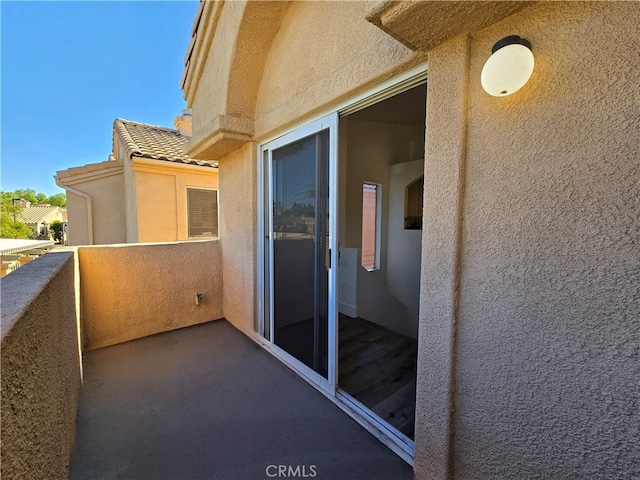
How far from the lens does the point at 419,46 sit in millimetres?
1974

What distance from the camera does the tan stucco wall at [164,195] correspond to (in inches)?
309

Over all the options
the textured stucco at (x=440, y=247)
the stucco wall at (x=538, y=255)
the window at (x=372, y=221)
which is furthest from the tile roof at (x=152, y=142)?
the stucco wall at (x=538, y=255)

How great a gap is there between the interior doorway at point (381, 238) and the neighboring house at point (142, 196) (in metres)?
4.98

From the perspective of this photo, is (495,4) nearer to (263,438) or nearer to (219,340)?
(263,438)

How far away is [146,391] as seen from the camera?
3.49 m

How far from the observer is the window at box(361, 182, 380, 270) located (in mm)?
8229

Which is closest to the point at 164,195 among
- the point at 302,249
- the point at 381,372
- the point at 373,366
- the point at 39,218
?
the point at 302,249

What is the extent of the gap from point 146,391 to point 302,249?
2.78 meters

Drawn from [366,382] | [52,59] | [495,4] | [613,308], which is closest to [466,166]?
[495,4]

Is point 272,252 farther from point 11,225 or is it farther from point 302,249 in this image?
point 11,225

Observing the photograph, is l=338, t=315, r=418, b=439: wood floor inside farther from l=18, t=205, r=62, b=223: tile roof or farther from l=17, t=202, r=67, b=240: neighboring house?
l=18, t=205, r=62, b=223: tile roof

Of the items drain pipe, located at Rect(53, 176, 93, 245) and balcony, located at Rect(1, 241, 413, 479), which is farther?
drain pipe, located at Rect(53, 176, 93, 245)

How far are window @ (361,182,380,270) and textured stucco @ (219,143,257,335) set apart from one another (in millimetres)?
3940

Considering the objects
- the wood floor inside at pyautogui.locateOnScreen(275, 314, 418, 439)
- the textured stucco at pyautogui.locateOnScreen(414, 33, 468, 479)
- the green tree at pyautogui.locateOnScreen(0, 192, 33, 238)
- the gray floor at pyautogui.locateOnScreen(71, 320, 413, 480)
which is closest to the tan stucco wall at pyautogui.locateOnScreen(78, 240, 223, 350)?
the gray floor at pyautogui.locateOnScreen(71, 320, 413, 480)
